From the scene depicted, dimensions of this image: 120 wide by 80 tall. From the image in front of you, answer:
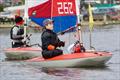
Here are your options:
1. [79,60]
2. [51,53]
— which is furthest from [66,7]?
[79,60]

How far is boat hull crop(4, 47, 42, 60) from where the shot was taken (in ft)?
78.7

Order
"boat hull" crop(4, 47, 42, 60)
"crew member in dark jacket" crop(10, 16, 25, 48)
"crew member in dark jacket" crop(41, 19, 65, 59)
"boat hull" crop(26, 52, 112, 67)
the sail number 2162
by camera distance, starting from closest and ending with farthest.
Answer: "crew member in dark jacket" crop(41, 19, 65, 59) < "boat hull" crop(26, 52, 112, 67) < the sail number 2162 < "boat hull" crop(4, 47, 42, 60) < "crew member in dark jacket" crop(10, 16, 25, 48)

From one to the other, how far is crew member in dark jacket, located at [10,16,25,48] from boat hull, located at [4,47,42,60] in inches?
18.7

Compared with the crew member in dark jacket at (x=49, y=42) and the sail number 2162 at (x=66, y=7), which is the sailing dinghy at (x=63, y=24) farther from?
the crew member in dark jacket at (x=49, y=42)

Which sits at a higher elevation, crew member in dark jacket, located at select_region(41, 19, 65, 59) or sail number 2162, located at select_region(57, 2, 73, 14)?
sail number 2162, located at select_region(57, 2, 73, 14)

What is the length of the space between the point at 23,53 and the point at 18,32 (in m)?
0.95

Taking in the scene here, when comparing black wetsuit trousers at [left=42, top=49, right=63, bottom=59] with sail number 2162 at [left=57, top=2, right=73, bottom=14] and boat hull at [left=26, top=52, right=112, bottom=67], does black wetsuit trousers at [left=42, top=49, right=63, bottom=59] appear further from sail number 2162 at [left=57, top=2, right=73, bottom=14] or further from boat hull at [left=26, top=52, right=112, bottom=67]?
sail number 2162 at [left=57, top=2, right=73, bottom=14]

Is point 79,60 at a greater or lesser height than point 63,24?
lesser

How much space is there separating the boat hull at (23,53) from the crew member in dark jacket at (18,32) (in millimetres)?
474

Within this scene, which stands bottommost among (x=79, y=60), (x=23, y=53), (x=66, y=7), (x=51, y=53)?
(x=23, y=53)

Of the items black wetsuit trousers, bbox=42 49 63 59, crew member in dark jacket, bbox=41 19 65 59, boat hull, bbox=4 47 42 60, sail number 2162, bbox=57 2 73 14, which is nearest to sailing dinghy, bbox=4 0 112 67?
sail number 2162, bbox=57 2 73 14

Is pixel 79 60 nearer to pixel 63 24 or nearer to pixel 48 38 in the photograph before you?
pixel 48 38

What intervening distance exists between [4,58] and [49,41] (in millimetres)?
5629

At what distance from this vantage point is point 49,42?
19453mm
